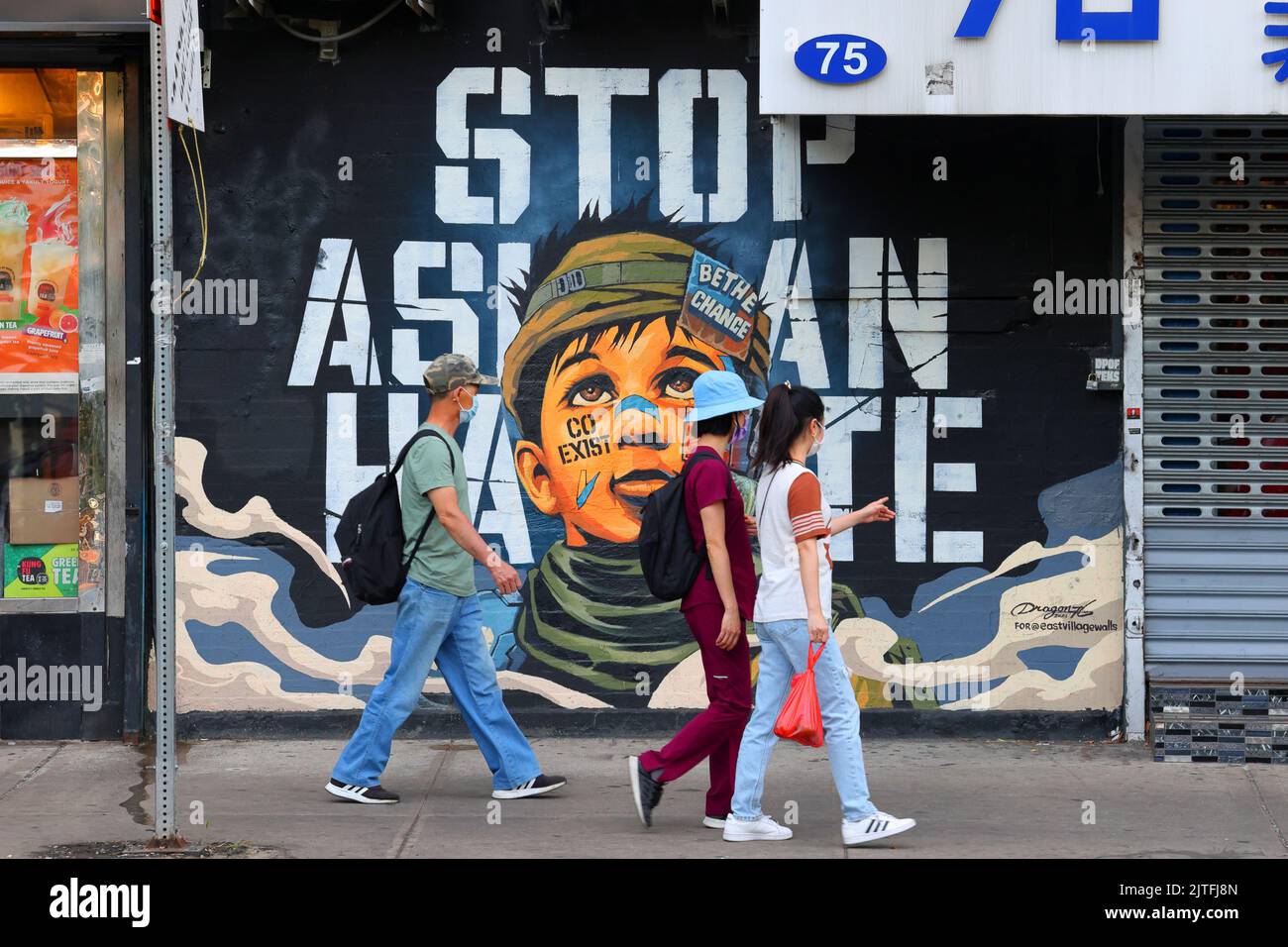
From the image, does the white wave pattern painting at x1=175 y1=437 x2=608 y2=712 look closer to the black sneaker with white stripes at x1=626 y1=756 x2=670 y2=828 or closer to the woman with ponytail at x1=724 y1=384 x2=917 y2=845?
the black sneaker with white stripes at x1=626 y1=756 x2=670 y2=828

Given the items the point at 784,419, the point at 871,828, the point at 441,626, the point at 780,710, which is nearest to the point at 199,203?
the point at 441,626

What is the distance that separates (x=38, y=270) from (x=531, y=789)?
14.1ft

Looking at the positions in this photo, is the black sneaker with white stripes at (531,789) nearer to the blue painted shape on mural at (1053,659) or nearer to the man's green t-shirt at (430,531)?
the man's green t-shirt at (430,531)

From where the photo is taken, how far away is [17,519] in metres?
8.98

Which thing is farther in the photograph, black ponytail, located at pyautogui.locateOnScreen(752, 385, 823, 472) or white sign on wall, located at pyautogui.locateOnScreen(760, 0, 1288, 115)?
white sign on wall, located at pyautogui.locateOnScreen(760, 0, 1288, 115)

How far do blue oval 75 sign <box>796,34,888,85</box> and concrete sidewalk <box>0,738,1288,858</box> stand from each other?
12.0 feet

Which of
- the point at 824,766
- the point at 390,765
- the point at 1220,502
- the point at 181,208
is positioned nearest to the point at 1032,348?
the point at 1220,502

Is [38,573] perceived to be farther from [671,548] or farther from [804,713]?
[804,713]

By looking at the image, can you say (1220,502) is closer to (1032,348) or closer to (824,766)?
(1032,348)

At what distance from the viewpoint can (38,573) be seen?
8.96 m

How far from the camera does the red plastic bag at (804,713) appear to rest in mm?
6363

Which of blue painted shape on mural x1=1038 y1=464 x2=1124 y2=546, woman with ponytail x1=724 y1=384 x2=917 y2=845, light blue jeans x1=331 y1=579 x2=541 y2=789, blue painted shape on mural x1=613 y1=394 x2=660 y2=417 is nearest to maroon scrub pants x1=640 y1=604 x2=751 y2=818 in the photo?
woman with ponytail x1=724 y1=384 x2=917 y2=845

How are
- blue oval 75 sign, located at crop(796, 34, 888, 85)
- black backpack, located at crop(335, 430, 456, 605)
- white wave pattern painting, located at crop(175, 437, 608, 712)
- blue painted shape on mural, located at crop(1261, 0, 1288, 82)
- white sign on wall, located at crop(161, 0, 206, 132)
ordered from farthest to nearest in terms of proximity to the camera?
white wave pattern painting, located at crop(175, 437, 608, 712) → blue oval 75 sign, located at crop(796, 34, 888, 85) → blue painted shape on mural, located at crop(1261, 0, 1288, 82) → black backpack, located at crop(335, 430, 456, 605) → white sign on wall, located at crop(161, 0, 206, 132)

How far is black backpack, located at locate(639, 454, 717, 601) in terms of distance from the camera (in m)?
6.88
